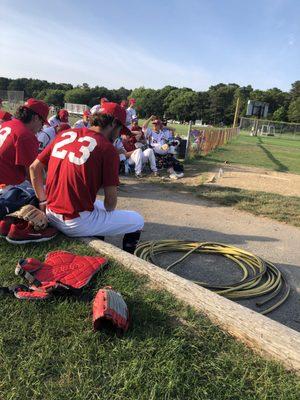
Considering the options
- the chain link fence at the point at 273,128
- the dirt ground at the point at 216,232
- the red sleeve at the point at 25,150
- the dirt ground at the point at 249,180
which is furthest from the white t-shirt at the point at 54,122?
the chain link fence at the point at 273,128

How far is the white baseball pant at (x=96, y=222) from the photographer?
3959 mm

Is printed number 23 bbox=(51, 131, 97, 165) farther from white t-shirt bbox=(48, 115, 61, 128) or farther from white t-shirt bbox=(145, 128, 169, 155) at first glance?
white t-shirt bbox=(145, 128, 169, 155)

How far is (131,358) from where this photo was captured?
2.33 meters

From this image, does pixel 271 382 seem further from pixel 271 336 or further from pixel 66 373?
pixel 66 373

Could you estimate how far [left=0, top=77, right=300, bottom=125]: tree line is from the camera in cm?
9288

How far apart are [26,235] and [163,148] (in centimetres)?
854

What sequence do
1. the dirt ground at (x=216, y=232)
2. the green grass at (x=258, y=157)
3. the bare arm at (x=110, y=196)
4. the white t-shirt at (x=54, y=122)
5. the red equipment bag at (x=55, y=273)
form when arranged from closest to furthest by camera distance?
the red equipment bag at (x=55, y=273), the bare arm at (x=110, y=196), the dirt ground at (x=216, y=232), the white t-shirt at (x=54, y=122), the green grass at (x=258, y=157)

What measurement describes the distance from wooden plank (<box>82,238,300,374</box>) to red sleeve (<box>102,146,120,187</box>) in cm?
93

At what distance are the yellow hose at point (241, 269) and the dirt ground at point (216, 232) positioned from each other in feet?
0.33

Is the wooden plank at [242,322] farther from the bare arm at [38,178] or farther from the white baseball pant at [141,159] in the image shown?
the white baseball pant at [141,159]

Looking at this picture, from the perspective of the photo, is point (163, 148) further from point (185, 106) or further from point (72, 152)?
point (185, 106)

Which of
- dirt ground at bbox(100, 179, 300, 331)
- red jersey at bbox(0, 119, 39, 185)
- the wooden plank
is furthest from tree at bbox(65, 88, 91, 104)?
the wooden plank

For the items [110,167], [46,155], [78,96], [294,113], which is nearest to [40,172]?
[46,155]

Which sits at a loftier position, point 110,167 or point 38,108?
point 38,108
